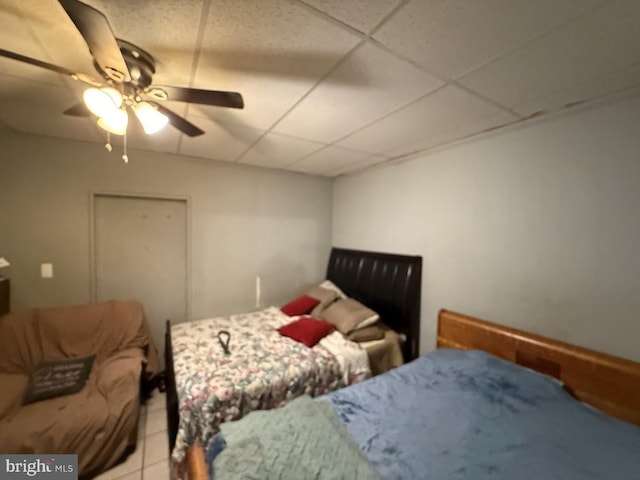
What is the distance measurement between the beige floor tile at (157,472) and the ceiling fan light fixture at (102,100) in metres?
2.20

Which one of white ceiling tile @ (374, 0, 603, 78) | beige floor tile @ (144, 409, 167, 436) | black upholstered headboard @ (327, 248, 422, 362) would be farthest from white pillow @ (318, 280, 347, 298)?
white ceiling tile @ (374, 0, 603, 78)

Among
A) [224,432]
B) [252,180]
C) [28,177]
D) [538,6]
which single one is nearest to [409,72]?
[538,6]

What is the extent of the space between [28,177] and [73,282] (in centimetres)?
100

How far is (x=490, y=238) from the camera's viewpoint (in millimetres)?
2051

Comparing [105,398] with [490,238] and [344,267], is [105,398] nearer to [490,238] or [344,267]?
[344,267]

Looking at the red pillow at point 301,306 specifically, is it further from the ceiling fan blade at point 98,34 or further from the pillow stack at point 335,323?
the ceiling fan blade at point 98,34

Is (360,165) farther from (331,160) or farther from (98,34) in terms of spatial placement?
(98,34)

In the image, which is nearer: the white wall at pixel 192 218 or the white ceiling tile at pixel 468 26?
the white ceiling tile at pixel 468 26

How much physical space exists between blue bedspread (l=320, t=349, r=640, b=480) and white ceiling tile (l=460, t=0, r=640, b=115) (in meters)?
1.66

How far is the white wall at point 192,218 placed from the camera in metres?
2.29

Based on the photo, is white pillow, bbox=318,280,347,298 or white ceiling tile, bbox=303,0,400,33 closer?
white ceiling tile, bbox=303,0,400,33

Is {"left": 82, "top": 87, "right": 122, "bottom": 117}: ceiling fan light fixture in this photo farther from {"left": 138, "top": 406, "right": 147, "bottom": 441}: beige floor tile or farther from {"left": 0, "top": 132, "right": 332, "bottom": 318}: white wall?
{"left": 138, "top": 406, "right": 147, "bottom": 441}: beige floor tile

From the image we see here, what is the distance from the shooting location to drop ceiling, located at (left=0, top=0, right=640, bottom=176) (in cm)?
94

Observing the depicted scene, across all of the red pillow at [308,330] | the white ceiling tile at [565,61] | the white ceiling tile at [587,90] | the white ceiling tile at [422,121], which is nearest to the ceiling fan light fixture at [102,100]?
the white ceiling tile at [422,121]
